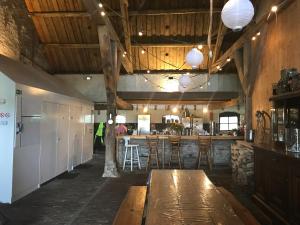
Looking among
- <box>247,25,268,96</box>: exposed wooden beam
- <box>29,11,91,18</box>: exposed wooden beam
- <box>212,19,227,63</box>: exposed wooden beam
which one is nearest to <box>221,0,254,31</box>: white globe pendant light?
<box>247,25,268,96</box>: exposed wooden beam

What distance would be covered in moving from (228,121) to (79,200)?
35.4ft

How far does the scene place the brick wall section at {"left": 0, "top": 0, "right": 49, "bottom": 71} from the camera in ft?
27.9

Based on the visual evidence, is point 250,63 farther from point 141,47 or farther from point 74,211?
point 74,211

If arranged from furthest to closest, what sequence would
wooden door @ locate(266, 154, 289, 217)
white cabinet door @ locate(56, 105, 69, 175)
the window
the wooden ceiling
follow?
the window
the wooden ceiling
white cabinet door @ locate(56, 105, 69, 175)
wooden door @ locate(266, 154, 289, 217)

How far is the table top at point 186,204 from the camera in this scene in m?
2.56

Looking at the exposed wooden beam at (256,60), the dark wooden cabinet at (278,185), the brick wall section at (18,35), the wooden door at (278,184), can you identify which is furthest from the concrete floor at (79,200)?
the brick wall section at (18,35)

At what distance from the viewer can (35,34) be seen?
11.0m

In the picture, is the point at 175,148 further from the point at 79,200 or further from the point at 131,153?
the point at 79,200

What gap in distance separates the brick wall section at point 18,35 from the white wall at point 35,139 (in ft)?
7.09

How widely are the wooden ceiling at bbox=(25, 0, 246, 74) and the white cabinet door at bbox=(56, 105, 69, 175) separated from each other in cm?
315

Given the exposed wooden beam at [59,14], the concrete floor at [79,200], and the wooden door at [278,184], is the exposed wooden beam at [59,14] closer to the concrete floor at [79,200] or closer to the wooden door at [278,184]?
the concrete floor at [79,200]

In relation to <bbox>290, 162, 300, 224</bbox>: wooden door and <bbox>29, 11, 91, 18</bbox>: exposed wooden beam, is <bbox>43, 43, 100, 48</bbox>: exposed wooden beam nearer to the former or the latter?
<bbox>29, 11, 91, 18</bbox>: exposed wooden beam

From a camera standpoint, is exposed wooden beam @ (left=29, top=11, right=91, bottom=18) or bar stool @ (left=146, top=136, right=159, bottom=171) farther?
exposed wooden beam @ (left=29, top=11, right=91, bottom=18)

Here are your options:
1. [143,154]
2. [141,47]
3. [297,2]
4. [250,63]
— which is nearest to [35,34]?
[141,47]
